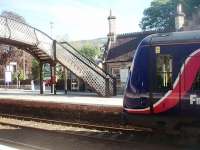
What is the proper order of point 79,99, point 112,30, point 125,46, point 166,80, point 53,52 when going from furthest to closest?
point 112,30 → point 125,46 → point 53,52 → point 79,99 → point 166,80

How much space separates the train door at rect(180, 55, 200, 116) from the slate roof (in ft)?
94.3

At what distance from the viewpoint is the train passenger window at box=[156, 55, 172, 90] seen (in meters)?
11.0

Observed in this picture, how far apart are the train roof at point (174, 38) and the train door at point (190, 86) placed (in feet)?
1.82

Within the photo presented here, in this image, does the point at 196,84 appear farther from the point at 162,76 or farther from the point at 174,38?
the point at 174,38

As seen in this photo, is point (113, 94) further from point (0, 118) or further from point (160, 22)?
point (160, 22)

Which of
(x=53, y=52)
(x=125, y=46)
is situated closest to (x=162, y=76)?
(x=53, y=52)

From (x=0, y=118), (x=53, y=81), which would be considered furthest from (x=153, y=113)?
(x=53, y=81)

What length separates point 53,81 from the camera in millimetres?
30609

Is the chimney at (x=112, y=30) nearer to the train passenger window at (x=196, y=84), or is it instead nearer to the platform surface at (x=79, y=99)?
the platform surface at (x=79, y=99)

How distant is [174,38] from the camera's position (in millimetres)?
11125

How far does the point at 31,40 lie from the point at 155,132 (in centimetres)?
1598

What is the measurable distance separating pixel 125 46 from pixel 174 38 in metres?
30.3

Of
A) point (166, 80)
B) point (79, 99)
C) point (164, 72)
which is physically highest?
point (164, 72)

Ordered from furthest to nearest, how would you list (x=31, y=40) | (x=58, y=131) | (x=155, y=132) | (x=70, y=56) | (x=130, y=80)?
1. (x=70, y=56)
2. (x=31, y=40)
3. (x=58, y=131)
4. (x=155, y=132)
5. (x=130, y=80)
